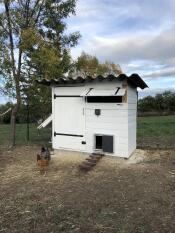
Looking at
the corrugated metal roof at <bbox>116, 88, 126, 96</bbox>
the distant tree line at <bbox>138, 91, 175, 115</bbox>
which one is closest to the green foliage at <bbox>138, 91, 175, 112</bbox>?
the distant tree line at <bbox>138, 91, 175, 115</bbox>

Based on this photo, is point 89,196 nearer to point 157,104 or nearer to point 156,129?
point 156,129

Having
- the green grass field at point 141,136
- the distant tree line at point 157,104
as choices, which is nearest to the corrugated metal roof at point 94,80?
the green grass field at point 141,136

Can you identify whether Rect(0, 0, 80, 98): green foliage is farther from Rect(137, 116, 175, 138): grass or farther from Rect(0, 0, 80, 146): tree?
Rect(137, 116, 175, 138): grass

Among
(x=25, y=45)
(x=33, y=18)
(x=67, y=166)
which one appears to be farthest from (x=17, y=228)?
(x=33, y=18)

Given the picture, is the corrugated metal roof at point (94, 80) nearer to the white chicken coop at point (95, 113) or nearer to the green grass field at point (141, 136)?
the white chicken coop at point (95, 113)

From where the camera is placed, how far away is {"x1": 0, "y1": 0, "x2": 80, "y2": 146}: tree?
1069 centimetres

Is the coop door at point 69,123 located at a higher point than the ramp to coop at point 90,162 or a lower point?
higher

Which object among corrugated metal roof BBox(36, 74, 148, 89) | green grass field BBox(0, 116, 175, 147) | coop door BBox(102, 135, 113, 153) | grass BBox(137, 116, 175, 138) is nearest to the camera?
corrugated metal roof BBox(36, 74, 148, 89)

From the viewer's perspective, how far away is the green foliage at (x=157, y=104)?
31.1m

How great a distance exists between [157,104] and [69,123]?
78.0 ft

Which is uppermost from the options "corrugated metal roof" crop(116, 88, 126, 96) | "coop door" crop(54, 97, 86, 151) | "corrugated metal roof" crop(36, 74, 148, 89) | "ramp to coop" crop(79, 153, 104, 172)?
"corrugated metal roof" crop(36, 74, 148, 89)

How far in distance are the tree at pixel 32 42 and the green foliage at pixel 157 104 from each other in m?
20.5

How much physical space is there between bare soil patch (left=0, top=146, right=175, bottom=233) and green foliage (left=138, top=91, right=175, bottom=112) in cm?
2294

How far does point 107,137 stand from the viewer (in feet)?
27.6
